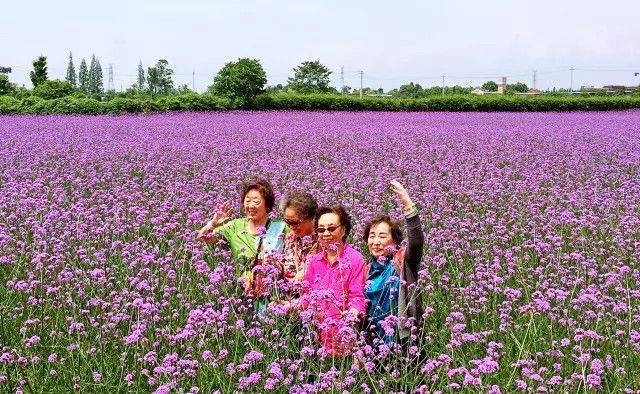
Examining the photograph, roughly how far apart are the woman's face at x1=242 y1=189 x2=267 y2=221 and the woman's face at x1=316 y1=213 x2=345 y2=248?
0.64 meters

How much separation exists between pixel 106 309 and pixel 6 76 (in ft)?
109

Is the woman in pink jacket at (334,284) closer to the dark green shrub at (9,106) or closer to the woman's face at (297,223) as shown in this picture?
the woman's face at (297,223)

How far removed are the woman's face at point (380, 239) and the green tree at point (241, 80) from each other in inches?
874

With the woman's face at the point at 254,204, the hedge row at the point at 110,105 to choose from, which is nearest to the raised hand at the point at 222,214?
the woman's face at the point at 254,204

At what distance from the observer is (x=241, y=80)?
25.0 m

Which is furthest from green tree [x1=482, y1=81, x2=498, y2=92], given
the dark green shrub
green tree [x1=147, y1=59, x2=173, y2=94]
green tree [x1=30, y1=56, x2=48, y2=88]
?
the dark green shrub

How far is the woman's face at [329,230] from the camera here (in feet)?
10.6

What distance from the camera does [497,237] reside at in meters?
4.65

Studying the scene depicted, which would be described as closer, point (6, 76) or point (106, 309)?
point (106, 309)

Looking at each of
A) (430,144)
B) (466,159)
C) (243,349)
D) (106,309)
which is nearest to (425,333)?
(243,349)

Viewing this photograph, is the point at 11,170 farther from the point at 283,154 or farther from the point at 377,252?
the point at 377,252

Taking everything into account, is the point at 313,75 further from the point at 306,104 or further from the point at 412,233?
the point at 412,233

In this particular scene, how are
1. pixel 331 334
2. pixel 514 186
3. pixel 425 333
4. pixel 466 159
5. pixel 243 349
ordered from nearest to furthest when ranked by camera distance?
pixel 331 334, pixel 243 349, pixel 425 333, pixel 514 186, pixel 466 159

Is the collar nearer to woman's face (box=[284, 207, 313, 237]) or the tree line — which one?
woman's face (box=[284, 207, 313, 237])
